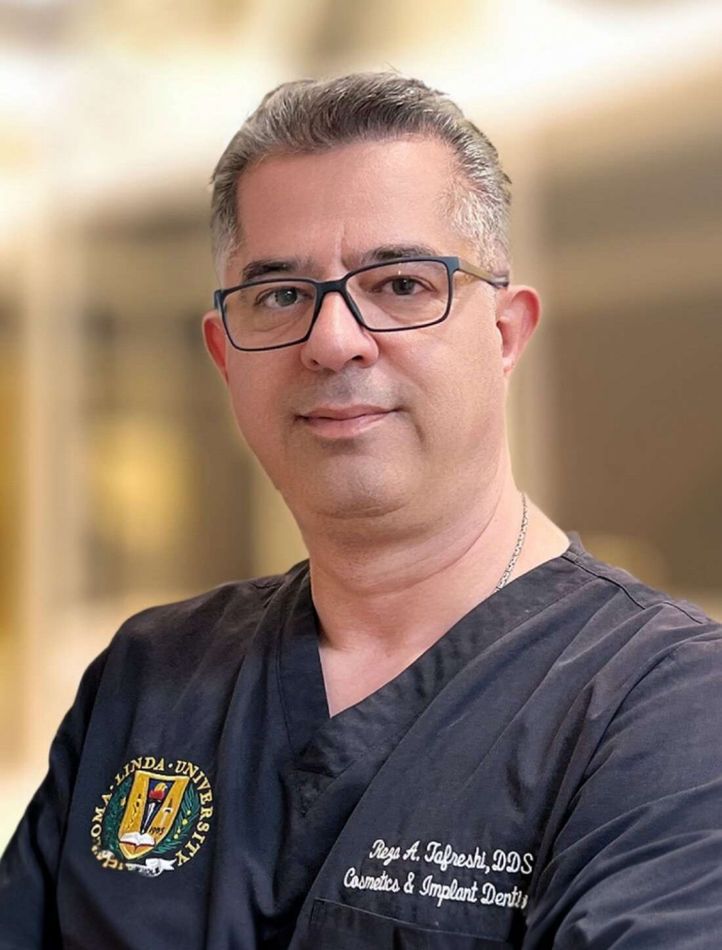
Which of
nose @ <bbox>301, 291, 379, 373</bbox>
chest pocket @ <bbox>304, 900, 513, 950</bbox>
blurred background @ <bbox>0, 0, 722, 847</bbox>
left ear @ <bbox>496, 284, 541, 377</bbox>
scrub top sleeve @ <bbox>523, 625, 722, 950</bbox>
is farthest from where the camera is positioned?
blurred background @ <bbox>0, 0, 722, 847</bbox>

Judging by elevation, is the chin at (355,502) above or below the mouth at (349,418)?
below

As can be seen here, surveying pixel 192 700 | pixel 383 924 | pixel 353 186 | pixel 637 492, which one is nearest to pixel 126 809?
pixel 192 700

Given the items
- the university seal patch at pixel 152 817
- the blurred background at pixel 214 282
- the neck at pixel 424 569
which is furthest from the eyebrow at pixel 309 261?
the blurred background at pixel 214 282

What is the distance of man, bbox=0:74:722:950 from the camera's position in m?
0.99

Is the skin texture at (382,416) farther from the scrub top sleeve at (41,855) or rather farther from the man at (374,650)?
the scrub top sleeve at (41,855)

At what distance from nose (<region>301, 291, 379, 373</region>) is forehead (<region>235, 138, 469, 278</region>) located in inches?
1.7

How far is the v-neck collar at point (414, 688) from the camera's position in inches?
44.5

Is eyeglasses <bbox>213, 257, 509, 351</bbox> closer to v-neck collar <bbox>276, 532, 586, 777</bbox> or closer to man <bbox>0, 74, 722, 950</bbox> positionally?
man <bbox>0, 74, 722, 950</bbox>

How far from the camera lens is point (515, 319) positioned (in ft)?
4.09

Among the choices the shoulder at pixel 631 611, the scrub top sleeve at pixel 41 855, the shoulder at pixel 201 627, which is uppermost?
the shoulder at pixel 631 611

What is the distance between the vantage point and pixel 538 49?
10.8ft

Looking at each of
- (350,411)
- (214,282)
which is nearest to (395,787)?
(350,411)

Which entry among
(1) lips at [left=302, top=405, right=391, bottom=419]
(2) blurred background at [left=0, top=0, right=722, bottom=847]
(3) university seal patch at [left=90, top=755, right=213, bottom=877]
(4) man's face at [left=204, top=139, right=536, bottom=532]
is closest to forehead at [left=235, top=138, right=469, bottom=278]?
(4) man's face at [left=204, top=139, right=536, bottom=532]

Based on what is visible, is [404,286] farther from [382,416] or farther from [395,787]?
[395,787]
